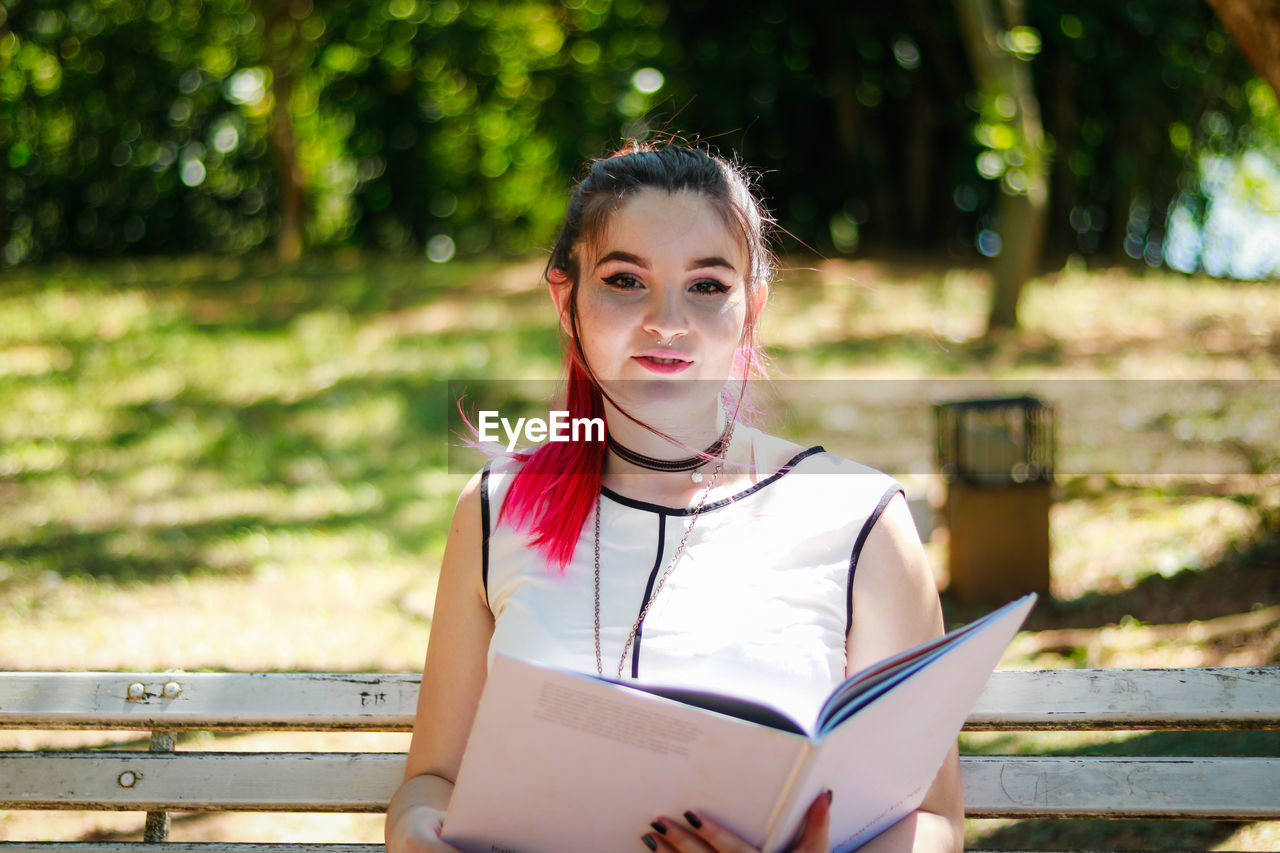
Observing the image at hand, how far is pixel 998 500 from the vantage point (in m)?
5.23

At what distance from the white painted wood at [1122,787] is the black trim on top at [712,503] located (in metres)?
0.68

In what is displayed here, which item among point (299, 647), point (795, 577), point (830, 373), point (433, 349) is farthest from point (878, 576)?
point (433, 349)

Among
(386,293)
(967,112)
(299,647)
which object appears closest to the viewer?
(299,647)

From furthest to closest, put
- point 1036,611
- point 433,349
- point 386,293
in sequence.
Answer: point 386,293
point 433,349
point 1036,611

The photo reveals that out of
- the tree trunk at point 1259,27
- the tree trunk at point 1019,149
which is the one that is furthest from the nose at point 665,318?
the tree trunk at point 1019,149

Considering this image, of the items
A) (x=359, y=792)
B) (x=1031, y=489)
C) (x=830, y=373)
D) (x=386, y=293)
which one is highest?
(x=386, y=293)

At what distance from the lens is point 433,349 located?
375 inches

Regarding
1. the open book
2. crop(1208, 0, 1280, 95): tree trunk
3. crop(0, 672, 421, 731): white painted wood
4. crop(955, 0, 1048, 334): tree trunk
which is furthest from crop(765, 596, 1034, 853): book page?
crop(955, 0, 1048, 334): tree trunk

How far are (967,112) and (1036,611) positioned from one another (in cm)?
1058

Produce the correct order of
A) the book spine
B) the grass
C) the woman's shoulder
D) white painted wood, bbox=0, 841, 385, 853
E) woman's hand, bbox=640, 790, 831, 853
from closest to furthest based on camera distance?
the book spine < woman's hand, bbox=640, 790, 831, 853 < the woman's shoulder < white painted wood, bbox=0, 841, 385, 853 < the grass

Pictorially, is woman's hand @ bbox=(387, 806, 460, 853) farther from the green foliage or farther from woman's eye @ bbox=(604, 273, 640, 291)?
the green foliage

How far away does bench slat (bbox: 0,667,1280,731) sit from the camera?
84.3 inches

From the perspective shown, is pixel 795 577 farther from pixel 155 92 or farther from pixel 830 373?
pixel 155 92

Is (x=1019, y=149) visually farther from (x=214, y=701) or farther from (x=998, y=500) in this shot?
(x=214, y=701)
